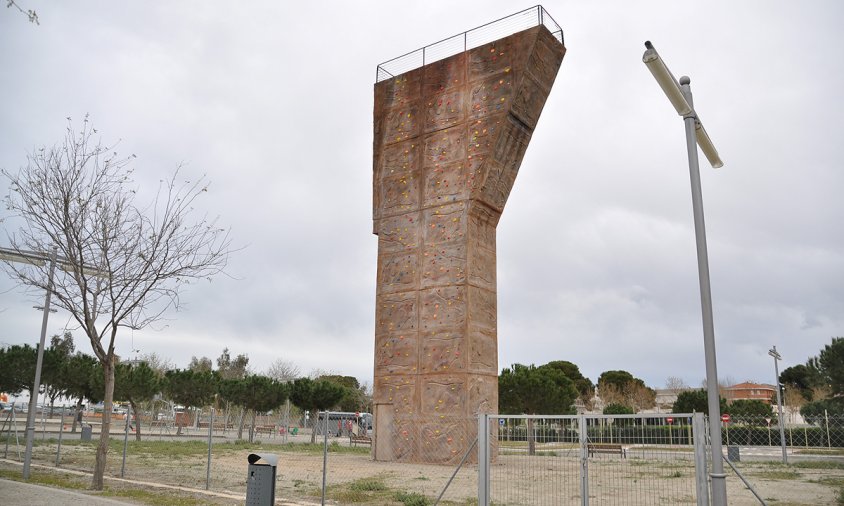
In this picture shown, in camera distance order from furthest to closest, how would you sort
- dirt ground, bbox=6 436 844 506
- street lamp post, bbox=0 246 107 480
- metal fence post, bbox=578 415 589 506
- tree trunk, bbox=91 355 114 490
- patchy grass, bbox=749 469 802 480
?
patchy grass, bbox=749 469 802 480
street lamp post, bbox=0 246 107 480
dirt ground, bbox=6 436 844 506
tree trunk, bbox=91 355 114 490
metal fence post, bbox=578 415 589 506

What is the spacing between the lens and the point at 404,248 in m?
25.5

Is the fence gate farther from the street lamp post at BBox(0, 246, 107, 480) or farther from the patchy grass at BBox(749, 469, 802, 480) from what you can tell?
the street lamp post at BBox(0, 246, 107, 480)

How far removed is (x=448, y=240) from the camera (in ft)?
79.8

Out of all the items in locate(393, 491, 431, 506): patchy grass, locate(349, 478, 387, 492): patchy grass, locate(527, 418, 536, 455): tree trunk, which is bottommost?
locate(349, 478, 387, 492): patchy grass

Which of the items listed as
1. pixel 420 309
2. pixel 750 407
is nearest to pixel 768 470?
pixel 420 309

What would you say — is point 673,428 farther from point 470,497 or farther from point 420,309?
point 420,309

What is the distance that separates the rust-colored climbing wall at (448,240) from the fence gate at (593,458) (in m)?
3.77

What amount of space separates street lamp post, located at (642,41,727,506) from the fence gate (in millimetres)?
1280

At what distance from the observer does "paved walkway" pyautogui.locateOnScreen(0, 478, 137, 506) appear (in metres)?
11.3

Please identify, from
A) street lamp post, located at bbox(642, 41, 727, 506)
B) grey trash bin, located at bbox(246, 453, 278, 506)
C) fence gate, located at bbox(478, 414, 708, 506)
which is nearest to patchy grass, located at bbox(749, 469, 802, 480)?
fence gate, located at bbox(478, 414, 708, 506)

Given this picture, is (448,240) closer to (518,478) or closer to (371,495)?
(518,478)

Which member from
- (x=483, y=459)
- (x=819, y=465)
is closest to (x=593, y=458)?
(x=483, y=459)

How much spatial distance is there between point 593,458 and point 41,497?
37.2 feet

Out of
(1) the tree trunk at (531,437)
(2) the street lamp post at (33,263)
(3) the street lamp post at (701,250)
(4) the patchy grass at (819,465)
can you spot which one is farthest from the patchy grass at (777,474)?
(2) the street lamp post at (33,263)
